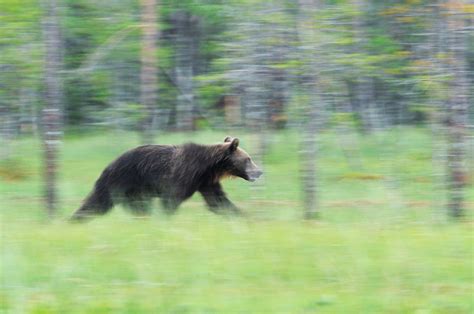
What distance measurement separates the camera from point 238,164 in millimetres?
15086

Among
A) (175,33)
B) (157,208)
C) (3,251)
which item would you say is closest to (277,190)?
(157,208)

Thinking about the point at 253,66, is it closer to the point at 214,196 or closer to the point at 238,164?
the point at 238,164

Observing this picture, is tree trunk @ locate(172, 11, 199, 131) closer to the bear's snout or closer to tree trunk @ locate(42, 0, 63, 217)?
the bear's snout

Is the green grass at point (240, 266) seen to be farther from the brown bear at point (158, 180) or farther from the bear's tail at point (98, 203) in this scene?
the brown bear at point (158, 180)

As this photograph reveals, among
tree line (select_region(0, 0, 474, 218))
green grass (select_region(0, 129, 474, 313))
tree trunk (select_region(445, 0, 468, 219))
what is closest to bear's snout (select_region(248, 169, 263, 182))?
tree line (select_region(0, 0, 474, 218))

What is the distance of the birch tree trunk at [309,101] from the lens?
44.4ft

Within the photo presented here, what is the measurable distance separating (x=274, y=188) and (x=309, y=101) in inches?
287

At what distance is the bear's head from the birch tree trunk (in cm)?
140

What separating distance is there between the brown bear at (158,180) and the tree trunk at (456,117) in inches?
138

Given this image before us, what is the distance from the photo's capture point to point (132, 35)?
3045 cm

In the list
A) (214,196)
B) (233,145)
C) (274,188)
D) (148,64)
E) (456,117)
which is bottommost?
(274,188)

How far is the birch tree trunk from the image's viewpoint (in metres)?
13.5

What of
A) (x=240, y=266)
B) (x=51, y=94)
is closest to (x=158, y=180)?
(x=51, y=94)

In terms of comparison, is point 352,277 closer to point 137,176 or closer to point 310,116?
point 310,116
